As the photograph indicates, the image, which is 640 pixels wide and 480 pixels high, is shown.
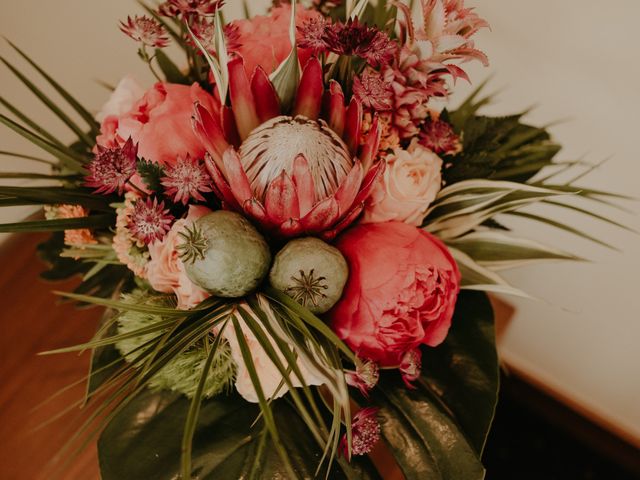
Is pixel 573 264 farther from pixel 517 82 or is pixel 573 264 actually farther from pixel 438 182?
pixel 438 182

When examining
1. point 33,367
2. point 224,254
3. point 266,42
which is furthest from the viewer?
point 33,367

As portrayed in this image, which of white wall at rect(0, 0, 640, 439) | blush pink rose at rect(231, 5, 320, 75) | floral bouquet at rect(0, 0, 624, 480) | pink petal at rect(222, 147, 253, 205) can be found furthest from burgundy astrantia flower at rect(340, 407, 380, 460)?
white wall at rect(0, 0, 640, 439)

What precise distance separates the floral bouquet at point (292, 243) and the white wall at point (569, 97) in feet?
1.02

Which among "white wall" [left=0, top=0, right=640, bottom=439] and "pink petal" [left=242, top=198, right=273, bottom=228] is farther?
"white wall" [left=0, top=0, right=640, bottom=439]

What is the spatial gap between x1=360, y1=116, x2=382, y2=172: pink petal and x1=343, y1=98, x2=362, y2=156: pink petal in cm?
1

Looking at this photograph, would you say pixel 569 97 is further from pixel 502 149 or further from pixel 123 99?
pixel 123 99

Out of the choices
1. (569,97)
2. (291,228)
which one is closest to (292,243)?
(291,228)

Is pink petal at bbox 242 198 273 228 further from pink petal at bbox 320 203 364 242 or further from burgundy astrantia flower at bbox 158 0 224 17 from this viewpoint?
burgundy astrantia flower at bbox 158 0 224 17

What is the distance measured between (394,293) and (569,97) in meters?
0.54

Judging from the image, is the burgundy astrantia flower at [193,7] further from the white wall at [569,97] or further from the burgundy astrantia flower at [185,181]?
the white wall at [569,97]

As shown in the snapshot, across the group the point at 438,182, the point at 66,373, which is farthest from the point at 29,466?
the point at 438,182

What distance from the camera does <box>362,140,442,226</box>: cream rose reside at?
0.45m

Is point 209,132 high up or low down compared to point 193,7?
down

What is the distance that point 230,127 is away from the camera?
0.45 meters
